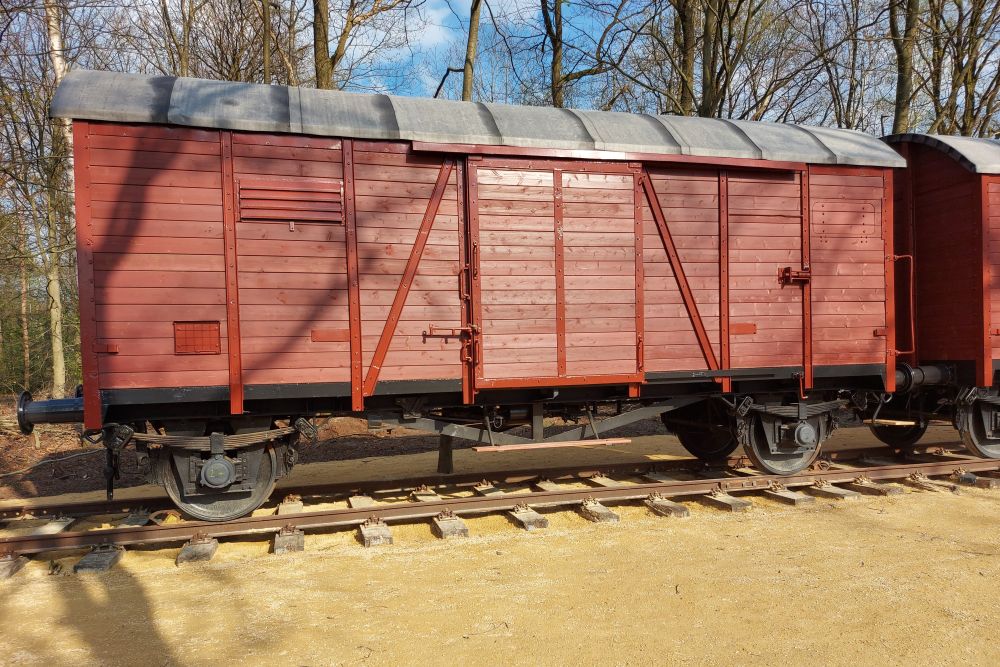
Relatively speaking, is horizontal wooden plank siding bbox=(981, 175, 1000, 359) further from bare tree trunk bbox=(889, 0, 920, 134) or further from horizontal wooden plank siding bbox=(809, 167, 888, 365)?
bare tree trunk bbox=(889, 0, 920, 134)

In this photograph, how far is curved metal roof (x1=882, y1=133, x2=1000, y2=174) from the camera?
6919 millimetres

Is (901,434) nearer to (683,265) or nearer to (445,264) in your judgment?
(683,265)

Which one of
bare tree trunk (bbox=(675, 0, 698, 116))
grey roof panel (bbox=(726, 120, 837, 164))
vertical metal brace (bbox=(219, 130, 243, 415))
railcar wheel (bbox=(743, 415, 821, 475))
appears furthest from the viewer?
bare tree trunk (bbox=(675, 0, 698, 116))

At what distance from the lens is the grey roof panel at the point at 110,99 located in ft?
15.8

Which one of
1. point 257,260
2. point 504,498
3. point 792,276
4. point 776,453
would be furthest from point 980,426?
point 257,260

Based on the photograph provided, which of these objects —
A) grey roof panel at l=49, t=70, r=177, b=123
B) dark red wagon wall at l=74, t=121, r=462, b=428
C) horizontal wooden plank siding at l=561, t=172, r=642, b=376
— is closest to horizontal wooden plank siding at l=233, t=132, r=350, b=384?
dark red wagon wall at l=74, t=121, r=462, b=428

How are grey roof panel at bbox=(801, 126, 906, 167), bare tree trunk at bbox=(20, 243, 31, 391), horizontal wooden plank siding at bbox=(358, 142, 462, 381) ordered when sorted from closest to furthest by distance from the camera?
horizontal wooden plank siding at bbox=(358, 142, 462, 381) → grey roof panel at bbox=(801, 126, 906, 167) → bare tree trunk at bbox=(20, 243, 31, 391)

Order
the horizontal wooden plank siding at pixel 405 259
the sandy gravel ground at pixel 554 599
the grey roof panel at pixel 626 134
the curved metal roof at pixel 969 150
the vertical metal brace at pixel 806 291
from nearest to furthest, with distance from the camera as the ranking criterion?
1. the sandy gravel ground at pixel 554 599
2. the horizontal wooden plank siding at pixel 405 259
3. the grey roof panel at pixel 626 134
4. the vertical metal brace at pixel 806 291
5. the curved metal roof at pixel 969 150

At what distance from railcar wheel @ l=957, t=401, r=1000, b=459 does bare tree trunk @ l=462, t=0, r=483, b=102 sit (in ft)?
38.5

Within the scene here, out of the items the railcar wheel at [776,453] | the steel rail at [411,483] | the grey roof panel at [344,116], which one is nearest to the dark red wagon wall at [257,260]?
the grey roof panel at [344,116]

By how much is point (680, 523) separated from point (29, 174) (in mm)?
17285

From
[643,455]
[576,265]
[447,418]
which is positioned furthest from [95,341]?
[643,455]

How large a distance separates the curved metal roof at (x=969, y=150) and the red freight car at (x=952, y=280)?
0.01m

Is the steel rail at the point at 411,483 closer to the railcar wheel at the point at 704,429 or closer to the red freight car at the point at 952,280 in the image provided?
the railcar wheel at the point at 704,429
